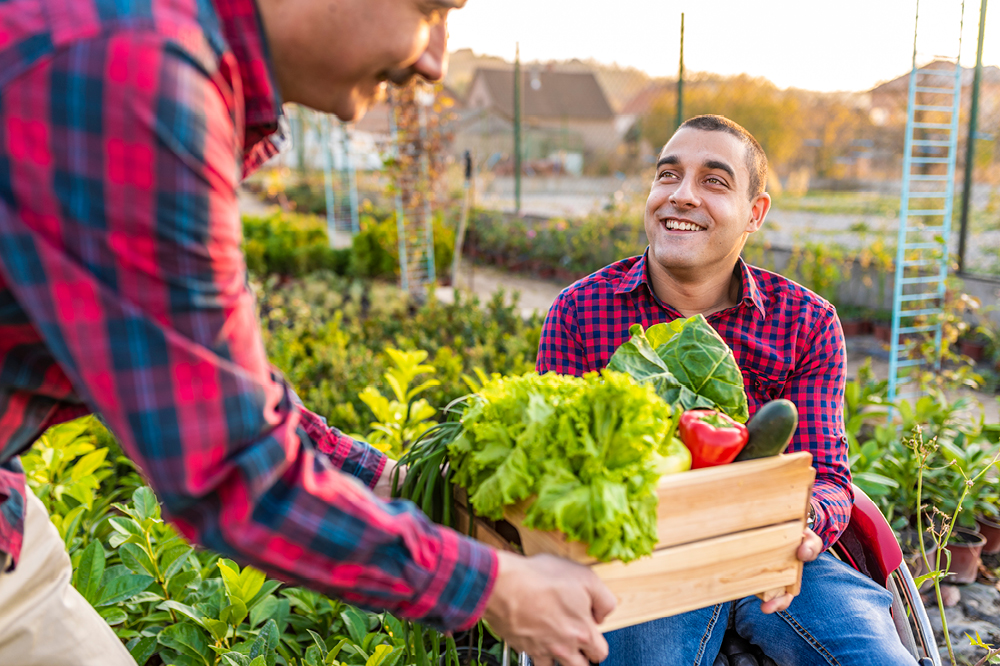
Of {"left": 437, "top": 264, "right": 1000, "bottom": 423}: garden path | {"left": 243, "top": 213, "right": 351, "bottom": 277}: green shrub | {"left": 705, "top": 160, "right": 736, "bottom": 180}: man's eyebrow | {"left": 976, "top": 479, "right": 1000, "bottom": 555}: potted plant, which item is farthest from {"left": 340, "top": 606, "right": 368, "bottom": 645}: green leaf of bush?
{"left": 243, "top": 213, "right": 351, "bottom": 277}: green shrub

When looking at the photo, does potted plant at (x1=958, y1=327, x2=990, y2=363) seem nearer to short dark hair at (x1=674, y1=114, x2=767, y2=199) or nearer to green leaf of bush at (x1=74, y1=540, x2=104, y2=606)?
short dark hair at (x1=674, y1=114, x2=767, y2=199)

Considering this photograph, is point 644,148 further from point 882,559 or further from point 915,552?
point 882,559

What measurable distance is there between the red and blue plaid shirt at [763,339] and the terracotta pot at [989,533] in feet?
5.32

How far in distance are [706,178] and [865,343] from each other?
591cm

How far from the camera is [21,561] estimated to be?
127 cm

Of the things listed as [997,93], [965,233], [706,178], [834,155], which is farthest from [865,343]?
[834,155]

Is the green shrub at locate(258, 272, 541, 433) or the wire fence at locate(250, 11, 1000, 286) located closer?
the green shrub at locate(258, 272, 541, 433)

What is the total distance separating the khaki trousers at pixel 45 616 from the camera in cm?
124

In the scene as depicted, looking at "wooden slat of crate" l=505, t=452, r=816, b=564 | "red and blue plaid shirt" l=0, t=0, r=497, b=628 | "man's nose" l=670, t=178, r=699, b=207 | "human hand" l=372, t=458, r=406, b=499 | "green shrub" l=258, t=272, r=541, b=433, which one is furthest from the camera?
"green shrub" l=258, t=272, r=541, b=433

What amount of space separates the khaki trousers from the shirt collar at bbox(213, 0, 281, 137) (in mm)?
881

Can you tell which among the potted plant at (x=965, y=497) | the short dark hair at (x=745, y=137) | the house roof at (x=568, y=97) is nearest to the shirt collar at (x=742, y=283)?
the short dark hair at (x=745, y=137)

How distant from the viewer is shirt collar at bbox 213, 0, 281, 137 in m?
0.92

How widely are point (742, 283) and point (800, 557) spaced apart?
3.46 ft

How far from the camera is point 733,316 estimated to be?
7.43ft
